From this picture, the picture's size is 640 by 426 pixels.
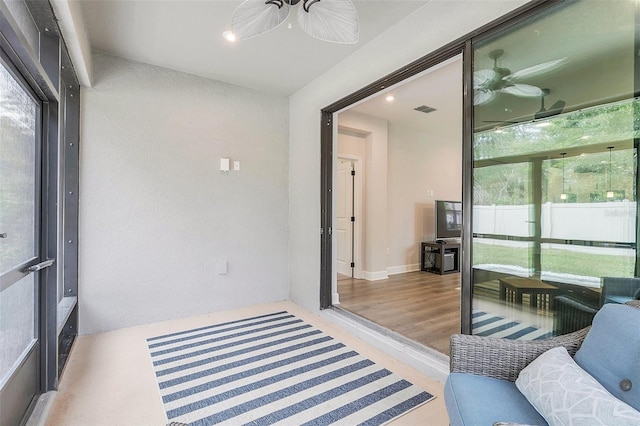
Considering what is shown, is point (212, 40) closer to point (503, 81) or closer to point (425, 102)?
point (503, 81)

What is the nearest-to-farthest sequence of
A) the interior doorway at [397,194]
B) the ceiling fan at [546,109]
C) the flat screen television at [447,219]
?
the ceiling fan at [546,109] < the interior doorway at [397,194] < the flat screen television at [447,219]

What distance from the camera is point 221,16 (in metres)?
2.36

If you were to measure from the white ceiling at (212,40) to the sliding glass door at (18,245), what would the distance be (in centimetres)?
106

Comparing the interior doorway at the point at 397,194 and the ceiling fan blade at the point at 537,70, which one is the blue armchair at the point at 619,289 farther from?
the interior doorway at the point at 397,194

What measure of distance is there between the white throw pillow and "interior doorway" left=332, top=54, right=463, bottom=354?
6.52 ft

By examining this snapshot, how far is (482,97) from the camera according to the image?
194 cm

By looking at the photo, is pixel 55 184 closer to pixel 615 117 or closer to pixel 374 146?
pixel 615 117

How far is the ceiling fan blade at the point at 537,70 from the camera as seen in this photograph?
162cm

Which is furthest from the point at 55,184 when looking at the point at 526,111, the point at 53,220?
the point at 526,111

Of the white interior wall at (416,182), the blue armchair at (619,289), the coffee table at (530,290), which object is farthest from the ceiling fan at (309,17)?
the white interior wall at (416,182)

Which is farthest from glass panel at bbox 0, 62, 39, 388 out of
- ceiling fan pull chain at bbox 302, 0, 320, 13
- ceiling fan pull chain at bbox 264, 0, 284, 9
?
ceiling fan pull chain at bbox 302, 0, 320, 13

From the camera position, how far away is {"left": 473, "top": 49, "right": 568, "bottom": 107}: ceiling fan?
5.51 feet

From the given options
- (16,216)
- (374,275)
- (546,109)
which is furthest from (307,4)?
(374,275)

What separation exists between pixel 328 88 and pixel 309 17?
138 centimetres
